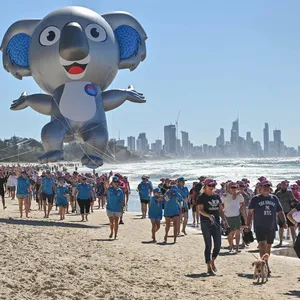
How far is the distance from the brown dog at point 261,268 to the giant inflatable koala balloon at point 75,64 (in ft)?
37.0

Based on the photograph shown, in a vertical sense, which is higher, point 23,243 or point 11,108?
point 11,108

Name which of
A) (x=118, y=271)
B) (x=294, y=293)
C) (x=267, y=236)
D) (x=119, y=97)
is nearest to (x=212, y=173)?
(x=119, y=97)

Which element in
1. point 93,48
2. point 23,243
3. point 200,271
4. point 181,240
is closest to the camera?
point 200,271

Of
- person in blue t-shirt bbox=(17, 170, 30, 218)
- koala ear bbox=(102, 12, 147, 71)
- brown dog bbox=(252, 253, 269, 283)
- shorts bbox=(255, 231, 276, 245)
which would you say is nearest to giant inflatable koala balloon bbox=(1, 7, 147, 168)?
koala ear bbox=(102, 12, 147, 71)

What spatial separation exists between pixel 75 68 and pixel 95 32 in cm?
131

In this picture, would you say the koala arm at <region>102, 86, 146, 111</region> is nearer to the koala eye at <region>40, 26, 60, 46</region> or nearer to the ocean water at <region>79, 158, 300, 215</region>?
the koala eye at <region>40, 26, 60, 46</region>

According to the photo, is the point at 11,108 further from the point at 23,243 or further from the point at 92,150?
the point at 23,243

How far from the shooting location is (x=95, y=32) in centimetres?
1783

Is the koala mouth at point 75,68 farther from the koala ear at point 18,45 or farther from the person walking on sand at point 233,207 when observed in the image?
the person walking on sand at point 233,207

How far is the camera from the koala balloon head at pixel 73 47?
17.4 meters

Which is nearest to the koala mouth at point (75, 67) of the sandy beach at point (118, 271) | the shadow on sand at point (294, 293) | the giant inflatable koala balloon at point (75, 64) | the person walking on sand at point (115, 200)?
Answer: the giant inflatable koala balloon at point (75, 64)

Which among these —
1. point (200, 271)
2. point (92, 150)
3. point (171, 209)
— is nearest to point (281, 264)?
point (200, 271)

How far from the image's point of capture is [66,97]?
59.9 feet

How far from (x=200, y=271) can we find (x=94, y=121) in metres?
10.9
